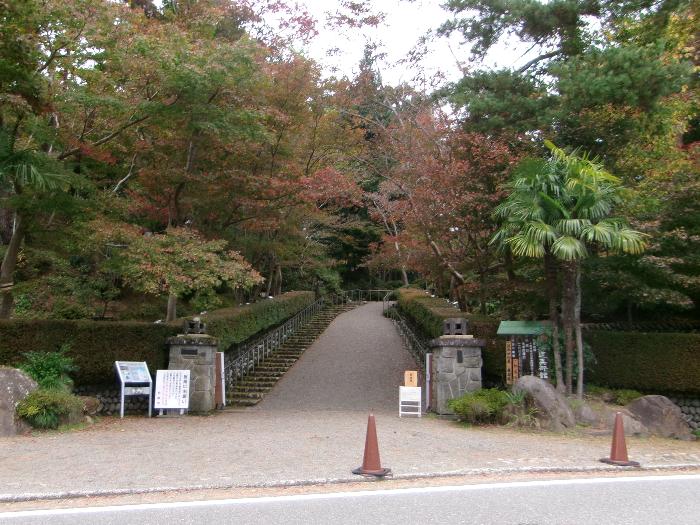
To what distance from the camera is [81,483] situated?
23.0 feet

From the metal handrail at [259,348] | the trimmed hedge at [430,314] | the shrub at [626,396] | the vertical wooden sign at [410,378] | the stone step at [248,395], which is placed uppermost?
the trimmed hedge at [430,314]

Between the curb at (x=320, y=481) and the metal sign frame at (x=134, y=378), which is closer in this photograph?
the curb at (x=320, y=481)

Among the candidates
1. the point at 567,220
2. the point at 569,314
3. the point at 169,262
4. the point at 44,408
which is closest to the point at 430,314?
the point at 569,314

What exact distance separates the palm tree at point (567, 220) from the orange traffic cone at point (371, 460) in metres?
5.46

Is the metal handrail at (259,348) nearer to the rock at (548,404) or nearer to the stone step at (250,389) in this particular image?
the stone step at (250,389)

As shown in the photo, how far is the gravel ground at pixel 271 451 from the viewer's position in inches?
285

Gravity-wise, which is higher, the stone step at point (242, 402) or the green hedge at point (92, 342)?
the green hedge at point (92, 342)

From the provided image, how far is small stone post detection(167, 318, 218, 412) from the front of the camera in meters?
13.1

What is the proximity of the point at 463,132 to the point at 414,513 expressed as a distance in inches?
413

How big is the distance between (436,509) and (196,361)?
8.49 meters

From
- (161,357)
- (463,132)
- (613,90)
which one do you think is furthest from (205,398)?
(613,90)

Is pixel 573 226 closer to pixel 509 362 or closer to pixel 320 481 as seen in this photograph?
pixel 509 362

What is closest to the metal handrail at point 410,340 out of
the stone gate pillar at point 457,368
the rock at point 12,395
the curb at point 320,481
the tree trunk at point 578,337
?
the stone gate pillar at point 457,368

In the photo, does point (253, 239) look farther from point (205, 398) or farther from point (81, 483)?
point (81, 483)
